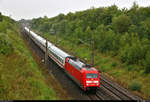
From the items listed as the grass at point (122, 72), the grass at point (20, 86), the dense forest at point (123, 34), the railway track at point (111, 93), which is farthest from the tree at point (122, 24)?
the grass at point (20, 86)

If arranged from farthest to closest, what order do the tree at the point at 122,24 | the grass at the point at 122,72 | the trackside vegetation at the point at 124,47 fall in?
1. the tree at the point at 122,24
2. the trackside vegetation at the point at 124,47
3. the grass at the point at 122,72

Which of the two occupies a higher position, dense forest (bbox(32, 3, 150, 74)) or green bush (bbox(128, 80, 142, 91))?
dense forest (bbox(32, 3, 150, 74))

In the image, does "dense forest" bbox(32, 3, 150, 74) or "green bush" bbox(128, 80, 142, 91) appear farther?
"dense forest" bbox(32, 3, 150, 74)

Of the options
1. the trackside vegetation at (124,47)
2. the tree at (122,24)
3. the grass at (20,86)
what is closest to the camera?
the grass at (20,86)

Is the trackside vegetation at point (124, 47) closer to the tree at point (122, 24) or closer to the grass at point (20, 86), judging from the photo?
the tree at point (122, 24)

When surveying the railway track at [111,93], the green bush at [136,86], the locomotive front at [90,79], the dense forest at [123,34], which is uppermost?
the dense forest at [123,34]

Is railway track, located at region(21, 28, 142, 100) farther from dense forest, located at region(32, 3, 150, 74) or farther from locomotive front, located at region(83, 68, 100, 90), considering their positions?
dense forest, located at region(32, 3, 150, 74)

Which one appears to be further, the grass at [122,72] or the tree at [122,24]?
the tree at [122,24]

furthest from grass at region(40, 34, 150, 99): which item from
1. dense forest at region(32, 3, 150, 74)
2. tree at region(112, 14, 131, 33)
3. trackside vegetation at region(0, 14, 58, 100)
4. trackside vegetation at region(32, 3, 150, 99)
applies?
trackside vegetation at region(0, 14, 58, 100)

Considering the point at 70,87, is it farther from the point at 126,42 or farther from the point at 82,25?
the point at 82,25

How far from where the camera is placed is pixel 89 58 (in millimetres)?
42438

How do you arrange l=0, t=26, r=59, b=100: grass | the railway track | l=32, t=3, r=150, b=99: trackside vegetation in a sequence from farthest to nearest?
l=32, t=3, r=150, b=99: trackside vegetation → the railway track → l=0, t=26, r=59, b=100: grass

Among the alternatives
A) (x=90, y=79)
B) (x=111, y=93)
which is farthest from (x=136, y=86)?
(x=90, y=79)

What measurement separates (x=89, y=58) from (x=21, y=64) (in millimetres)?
21228
